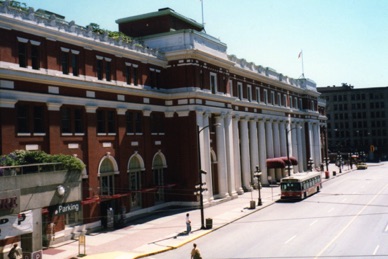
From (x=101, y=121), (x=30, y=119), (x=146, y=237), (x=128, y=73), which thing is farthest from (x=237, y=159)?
(x=30, y=119)

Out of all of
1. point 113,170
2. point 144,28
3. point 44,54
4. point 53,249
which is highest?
point 144,28

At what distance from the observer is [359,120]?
455 ft

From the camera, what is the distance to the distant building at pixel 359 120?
137625mm

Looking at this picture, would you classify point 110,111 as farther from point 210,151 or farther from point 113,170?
point 210,151

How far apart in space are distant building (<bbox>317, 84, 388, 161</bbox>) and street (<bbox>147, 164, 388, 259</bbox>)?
99.8 meters

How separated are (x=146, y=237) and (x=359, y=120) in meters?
125

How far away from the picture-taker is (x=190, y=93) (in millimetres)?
43688

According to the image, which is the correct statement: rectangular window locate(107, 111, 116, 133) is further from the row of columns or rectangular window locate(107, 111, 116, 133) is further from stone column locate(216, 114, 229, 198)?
stone column locate(216, 114, 229, 198)

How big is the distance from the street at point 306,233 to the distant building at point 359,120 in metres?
99.8

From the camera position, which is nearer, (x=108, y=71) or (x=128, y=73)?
(x=108, y=71)

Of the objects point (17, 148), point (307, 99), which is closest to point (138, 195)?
point (17, 148)

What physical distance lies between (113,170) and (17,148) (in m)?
10.3

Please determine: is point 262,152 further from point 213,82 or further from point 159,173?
point 159,173

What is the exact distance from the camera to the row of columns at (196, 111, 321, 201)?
45.9 metres
